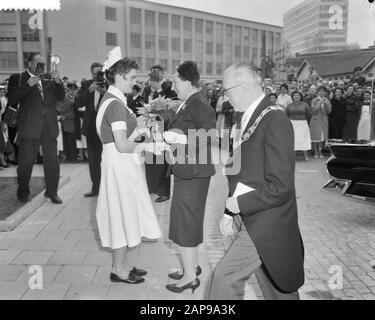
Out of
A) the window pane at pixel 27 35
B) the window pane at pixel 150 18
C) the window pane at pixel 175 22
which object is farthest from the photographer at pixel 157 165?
the window pane at pixel 175 22

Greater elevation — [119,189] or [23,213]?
[119,189]

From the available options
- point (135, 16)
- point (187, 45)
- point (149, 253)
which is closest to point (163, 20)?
point (135, 16)

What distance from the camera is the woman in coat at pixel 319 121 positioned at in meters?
12.5

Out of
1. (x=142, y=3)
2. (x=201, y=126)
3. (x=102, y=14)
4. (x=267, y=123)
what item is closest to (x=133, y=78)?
(x=201, y=126)

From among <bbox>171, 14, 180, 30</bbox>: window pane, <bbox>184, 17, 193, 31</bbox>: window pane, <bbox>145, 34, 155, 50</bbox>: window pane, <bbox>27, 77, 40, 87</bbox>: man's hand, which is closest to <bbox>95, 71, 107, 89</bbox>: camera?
<bbox>27, 77, 40, 87</bbox>: man's hand

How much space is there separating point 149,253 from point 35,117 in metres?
3.05

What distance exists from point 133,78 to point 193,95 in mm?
580

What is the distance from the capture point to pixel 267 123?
2.38 m

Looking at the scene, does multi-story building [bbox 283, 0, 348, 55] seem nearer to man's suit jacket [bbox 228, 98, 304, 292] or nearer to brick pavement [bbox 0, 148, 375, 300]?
brick pavement [bbox 0, 148, 375, 300]

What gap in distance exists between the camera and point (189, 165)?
363cm

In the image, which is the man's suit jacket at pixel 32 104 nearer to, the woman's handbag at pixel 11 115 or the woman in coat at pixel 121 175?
the woman's handbag at pixel 11 115

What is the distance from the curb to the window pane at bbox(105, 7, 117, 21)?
218ft

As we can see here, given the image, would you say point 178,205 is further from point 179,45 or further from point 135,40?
point 179,45

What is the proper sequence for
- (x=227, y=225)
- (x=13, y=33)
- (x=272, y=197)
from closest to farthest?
(x=272, y=197) < (x=227, y=225) < (x=13, y=33)
